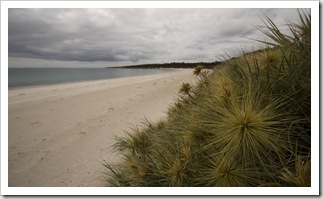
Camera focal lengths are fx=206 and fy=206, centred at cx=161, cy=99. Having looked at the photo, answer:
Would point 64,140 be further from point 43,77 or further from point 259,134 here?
point 43,77

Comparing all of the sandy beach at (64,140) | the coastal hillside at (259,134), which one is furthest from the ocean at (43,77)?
the coastal hillside at (259,134)

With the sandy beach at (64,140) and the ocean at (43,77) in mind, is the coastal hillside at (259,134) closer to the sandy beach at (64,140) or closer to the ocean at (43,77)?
the sandy beach at (64,140)

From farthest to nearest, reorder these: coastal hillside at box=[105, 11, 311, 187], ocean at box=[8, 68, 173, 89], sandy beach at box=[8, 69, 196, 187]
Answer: ocean at box=[8, 68, 173, 89] < sandy beach at box=[8, 69, 196, 187] < coastal hillside at box=[105, 11, 311, 187]

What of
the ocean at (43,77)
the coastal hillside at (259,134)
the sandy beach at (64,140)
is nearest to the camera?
the coastal hillside at (259,134)

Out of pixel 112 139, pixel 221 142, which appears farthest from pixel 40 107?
pixel 221 142

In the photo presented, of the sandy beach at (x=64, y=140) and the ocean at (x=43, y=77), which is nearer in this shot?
the sandy beach at (x=64, y=140)

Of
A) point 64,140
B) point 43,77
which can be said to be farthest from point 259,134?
point 43,77

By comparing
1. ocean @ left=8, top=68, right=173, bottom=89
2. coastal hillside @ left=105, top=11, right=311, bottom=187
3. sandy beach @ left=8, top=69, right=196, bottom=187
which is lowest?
sandy beach @ left=8, top=69, right=196, bottom=187

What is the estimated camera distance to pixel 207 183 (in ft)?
4.96

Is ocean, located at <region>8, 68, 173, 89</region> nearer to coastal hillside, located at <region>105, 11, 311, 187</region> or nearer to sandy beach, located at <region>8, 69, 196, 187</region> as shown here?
sandy beach, located at <region>8, 69, 196, 187</region>

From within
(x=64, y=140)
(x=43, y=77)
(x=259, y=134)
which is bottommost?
(x=64, y=140)

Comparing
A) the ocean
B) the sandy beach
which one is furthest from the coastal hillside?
the ocean

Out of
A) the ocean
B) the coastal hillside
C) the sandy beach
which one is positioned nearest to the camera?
the coastal hillside

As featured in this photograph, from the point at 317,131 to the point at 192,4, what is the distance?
1.47 metres
